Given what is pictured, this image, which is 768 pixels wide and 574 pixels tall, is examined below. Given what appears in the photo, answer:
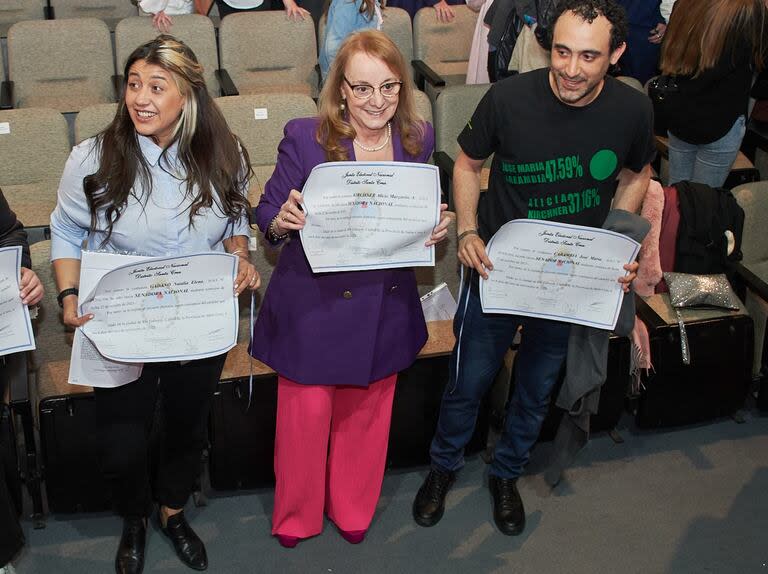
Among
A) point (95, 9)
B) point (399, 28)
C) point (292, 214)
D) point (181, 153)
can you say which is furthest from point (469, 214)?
point (95, 9)

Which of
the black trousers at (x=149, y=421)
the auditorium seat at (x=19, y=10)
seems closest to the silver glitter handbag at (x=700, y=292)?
the black trousers at (x=149, y=421)

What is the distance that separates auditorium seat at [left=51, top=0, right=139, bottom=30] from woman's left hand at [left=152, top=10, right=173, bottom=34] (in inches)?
41.3

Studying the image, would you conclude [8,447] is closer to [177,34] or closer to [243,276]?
[243,276]

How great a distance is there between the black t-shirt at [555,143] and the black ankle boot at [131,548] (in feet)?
5.18

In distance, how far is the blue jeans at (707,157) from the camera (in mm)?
4652

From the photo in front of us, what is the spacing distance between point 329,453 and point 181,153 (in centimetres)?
125

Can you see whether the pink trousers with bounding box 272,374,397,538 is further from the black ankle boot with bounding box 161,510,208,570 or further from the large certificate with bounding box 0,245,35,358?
the large certificate with bounding box 0,245,35,358

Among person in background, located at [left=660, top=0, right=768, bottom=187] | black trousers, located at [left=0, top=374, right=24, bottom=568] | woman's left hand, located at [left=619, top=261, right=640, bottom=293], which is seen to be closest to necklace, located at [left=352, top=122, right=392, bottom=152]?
woman's left hand, located at [left=619, top=261, right=640, bottom=293]

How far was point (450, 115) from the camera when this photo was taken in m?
4.88

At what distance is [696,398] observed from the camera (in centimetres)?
400

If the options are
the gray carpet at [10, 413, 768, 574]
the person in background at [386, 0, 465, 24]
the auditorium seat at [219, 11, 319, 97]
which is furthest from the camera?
the person in background at [386, 0, 465, 24]

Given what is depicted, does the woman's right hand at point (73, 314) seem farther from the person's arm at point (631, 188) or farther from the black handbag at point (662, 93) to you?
the black handbag at point (662, 93)

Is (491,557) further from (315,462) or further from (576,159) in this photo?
(576,159)

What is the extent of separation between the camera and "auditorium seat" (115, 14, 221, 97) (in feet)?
18.2
